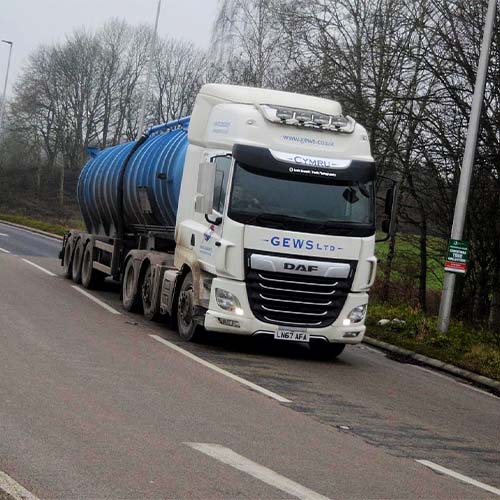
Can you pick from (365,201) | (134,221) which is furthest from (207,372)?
(134,221)

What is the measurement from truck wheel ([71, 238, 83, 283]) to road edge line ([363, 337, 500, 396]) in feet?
23.1

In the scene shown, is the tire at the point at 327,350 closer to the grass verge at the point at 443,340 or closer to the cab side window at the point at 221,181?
the grass verge at the point at 443,340

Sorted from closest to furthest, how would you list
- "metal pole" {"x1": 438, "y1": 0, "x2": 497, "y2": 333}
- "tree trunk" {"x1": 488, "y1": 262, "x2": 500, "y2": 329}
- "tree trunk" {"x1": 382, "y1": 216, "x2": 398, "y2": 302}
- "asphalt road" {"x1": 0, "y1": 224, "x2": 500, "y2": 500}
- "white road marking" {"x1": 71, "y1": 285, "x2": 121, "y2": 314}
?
"asphalt road" {"x1": 0, "y1": 224, "x2": 500, "y2": 500}, "metal pole" {"x1": 438, "y1": 0, "x2": 497, "y2": 333}, "white road marking" {"x1": 71, "y1": 285, "x2": 121, "y2": 314}, "tree trunk" {"x1": 488, "y1": 262, "x2": 500, "y2": 329}, "tree trunk" {"x1": 382, "y1": 216, "x2": 398, "y2": 302}

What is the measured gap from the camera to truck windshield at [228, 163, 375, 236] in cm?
1485

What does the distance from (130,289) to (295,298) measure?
497 cm

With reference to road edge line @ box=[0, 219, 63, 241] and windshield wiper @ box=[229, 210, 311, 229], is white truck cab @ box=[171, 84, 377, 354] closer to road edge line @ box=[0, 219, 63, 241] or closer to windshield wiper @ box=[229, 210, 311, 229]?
windshield wiper @ box=[229, 210, 311, 229]

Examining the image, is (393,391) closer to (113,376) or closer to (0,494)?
(113,376)

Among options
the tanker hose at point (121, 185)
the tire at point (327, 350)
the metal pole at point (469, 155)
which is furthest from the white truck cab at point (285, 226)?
the tanker hose at point (121, 185)

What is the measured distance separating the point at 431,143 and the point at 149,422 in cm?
1724

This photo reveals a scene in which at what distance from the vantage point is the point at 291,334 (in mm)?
15164

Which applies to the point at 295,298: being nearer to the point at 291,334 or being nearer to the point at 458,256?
the point at 291,334

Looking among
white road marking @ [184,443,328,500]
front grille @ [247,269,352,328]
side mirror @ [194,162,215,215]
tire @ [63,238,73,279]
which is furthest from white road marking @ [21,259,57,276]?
white road marking @ [184,443,328,500]

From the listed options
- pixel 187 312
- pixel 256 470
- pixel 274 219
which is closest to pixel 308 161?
pixel 274 219

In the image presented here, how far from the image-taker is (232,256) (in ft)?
48.6
